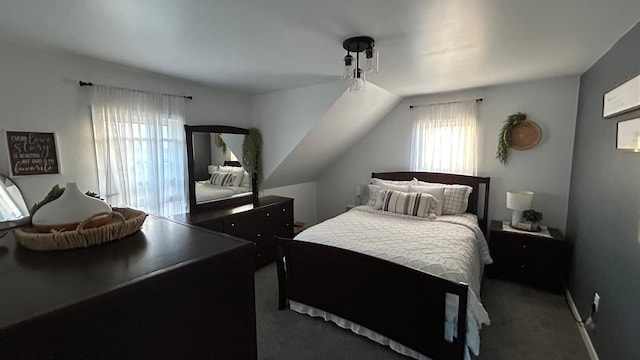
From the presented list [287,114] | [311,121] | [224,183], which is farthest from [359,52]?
[224,183]

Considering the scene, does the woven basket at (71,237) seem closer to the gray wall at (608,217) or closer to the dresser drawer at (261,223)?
the dresser drawer at (261,223)

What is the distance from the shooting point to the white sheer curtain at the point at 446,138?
3461 mm

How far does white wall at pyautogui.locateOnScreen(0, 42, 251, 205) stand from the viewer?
1964mm

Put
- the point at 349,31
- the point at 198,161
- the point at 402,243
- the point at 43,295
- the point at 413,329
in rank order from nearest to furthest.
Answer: the point at 43,295
the point at 349,31
the point at 413,329
the point at 402,243
the point at 198,161

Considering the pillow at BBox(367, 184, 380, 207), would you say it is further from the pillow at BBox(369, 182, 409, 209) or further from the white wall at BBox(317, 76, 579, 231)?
the white wall at BBox(317, 76, 579, 231)

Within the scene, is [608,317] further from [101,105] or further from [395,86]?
[101,105]

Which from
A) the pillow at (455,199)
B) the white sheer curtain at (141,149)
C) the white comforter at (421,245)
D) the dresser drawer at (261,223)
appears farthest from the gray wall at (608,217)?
the white sheer curtain at (141,149)

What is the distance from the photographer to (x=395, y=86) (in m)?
3.20

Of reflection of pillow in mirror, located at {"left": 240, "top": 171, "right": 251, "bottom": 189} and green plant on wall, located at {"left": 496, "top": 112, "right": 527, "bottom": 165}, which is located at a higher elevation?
green plant on wall, located at {"left": 496, "top": 112, "right": 527, "bottom": 165}

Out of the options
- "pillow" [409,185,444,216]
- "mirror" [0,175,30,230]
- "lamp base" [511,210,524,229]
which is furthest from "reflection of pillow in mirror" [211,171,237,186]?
"lamp base" [511,210,524,229]

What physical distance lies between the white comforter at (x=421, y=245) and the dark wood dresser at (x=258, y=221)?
94 centimetres

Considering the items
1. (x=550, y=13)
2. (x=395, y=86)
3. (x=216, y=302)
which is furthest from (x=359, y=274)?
(x=395, y=86)

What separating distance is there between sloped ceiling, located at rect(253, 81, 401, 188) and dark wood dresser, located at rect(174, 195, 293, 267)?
1.57 ft

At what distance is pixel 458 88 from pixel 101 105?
149 inches
